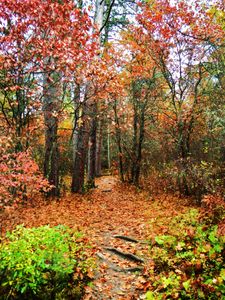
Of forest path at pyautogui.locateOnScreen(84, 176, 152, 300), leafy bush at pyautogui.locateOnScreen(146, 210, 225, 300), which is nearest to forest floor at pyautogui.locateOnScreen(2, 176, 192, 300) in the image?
forest path at pyautogui.locateOnScreen(84, 176, 152, 300)

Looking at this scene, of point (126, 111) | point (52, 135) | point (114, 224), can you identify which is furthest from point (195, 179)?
point (126, 111)

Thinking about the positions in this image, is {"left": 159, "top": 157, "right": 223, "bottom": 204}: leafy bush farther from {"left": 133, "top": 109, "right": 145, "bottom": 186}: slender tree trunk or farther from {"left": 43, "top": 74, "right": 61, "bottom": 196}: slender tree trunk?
{"left": 43, "top": 74, "right": 61, "bottom": 196}: slender tree trunk

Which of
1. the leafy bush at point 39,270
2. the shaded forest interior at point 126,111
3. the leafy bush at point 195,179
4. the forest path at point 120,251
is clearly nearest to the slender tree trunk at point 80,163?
the shaded forest interior at point 126,111

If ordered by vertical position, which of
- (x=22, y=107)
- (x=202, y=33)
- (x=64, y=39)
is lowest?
(x=22, y=107)

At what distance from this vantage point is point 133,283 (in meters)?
5.90

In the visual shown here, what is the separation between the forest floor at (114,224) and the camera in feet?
19.5

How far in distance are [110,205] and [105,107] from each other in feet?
18.3

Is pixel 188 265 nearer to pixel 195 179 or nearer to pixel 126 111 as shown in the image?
pixel 195 179

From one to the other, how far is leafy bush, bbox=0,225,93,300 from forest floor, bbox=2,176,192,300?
466 mm

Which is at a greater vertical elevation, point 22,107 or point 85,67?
point 85,67

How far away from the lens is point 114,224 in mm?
9414

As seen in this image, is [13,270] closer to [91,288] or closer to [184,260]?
[91,288]

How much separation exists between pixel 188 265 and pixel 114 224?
13.3ft

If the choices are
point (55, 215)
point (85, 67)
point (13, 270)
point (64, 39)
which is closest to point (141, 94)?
point (85, 67)
